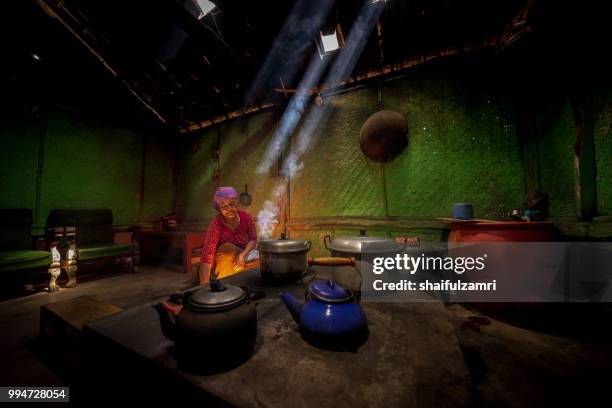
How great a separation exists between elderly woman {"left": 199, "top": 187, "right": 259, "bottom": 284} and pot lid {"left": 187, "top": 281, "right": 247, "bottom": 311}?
2235mm

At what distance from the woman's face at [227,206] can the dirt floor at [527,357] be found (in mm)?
2284

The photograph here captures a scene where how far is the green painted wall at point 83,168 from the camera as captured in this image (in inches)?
184

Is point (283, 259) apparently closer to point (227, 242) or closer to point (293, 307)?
point (293, 307)

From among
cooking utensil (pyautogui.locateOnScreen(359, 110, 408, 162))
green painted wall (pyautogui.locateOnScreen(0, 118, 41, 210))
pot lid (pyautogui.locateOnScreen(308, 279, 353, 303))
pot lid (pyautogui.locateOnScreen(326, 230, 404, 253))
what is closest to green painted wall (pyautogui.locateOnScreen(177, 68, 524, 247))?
cooking utensil (pyautogui.locateOnScreen(359, 110, 408, 162))

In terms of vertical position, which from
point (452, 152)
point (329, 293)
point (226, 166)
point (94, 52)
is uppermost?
point (94, 52)

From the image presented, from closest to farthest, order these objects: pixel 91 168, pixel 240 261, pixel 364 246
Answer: pixel 364 246, pixel 240 261, pixel 91 168

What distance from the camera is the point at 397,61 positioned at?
369 cm

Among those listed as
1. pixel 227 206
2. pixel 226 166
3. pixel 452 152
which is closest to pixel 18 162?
pixel 226 166

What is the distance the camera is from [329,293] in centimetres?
103

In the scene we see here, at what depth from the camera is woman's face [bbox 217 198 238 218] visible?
334cm

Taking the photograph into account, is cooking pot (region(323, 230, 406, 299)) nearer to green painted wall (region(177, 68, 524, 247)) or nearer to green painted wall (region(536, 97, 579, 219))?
green painted wall (region(536, 97, 579, 219))

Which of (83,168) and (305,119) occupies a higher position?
(305,119)

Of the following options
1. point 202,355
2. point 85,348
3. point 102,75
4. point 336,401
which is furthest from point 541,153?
point 102,75

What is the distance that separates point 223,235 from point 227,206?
1.49 ft
